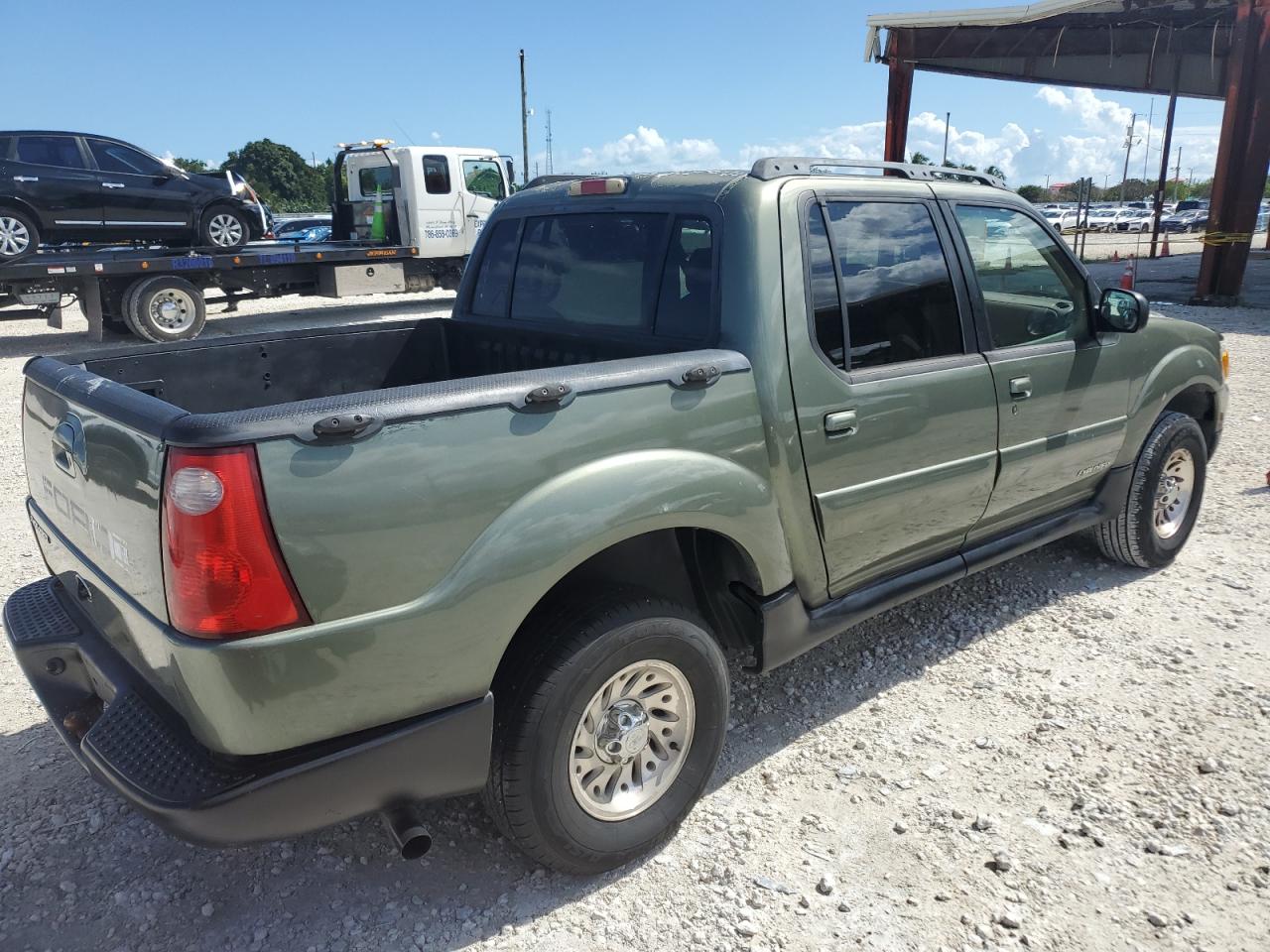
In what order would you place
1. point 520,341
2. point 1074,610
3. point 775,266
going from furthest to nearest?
point 1074,610 < point 520,341 < point 775,266

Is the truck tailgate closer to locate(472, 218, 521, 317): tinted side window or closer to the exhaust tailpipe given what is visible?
the exhaust tailpipe

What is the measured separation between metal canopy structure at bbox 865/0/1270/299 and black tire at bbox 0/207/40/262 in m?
14.9

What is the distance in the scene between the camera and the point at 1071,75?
69.2 feet

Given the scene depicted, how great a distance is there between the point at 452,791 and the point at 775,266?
5.66ft

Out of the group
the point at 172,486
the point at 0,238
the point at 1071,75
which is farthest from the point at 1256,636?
the point at 1071,75

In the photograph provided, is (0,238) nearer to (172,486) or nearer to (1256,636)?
(172,486)

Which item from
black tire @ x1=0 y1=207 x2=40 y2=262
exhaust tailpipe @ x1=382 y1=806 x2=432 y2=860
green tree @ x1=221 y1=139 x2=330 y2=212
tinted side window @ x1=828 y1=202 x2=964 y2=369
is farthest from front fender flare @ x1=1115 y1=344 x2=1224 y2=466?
green tree @ x1=221 y1=139 x2=330 y2=212

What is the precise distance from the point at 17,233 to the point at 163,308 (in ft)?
6.71

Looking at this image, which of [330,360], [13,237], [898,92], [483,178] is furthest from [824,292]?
[898,92]

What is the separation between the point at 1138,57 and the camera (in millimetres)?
20594

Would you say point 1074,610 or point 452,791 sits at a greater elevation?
point 452,791

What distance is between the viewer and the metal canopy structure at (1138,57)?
14.8 metres

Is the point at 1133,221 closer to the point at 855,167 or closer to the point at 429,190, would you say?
the point at 429,190

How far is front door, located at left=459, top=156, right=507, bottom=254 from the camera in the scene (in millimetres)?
16219
